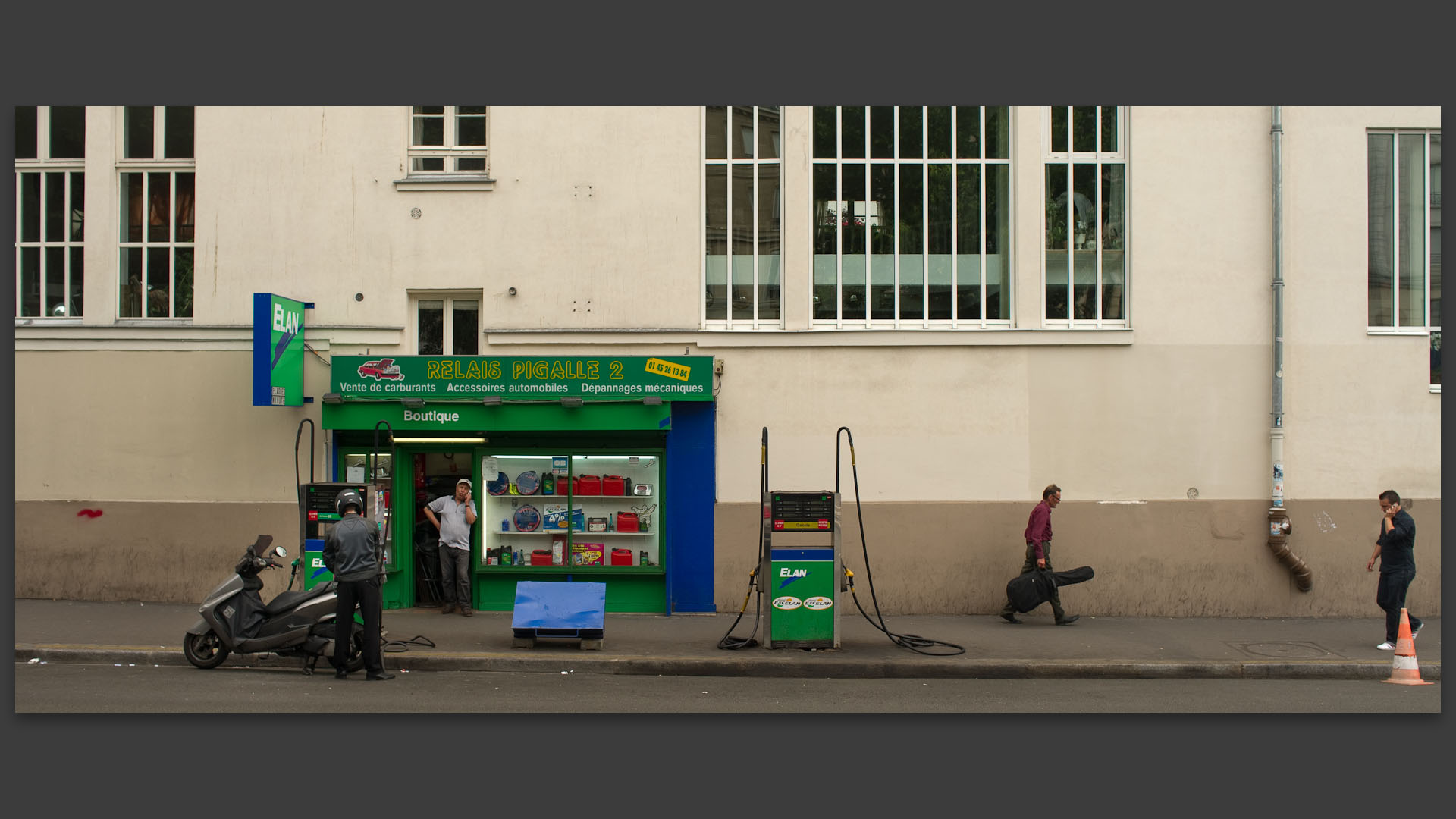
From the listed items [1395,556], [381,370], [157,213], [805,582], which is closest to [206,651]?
[381,370]

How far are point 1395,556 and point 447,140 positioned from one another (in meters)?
11.9

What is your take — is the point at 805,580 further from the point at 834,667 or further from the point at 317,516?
the point at 317,516

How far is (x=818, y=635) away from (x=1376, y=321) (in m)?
8.43

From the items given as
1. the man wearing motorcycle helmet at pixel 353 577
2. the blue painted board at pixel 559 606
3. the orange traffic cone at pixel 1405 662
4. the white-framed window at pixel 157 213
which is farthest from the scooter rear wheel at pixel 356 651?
the orange traffic cone at pixel 1405 662

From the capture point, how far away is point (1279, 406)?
13.5m

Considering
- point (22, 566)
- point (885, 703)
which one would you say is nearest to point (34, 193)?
point (22, 566)

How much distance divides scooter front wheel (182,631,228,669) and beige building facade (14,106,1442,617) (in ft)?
10.7

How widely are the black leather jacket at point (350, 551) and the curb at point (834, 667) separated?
1.29m

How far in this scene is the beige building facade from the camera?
13.6m

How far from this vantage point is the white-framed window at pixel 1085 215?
13898 mm

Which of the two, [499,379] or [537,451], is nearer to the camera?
[499,379]

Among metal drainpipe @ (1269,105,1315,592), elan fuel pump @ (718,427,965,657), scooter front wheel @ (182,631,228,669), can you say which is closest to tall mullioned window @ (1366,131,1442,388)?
metal drainpipe @ (1269,105,1315,592)

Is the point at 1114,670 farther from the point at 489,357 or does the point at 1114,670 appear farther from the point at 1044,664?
the point at 489,357

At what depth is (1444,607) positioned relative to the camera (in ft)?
Result: 38.3
